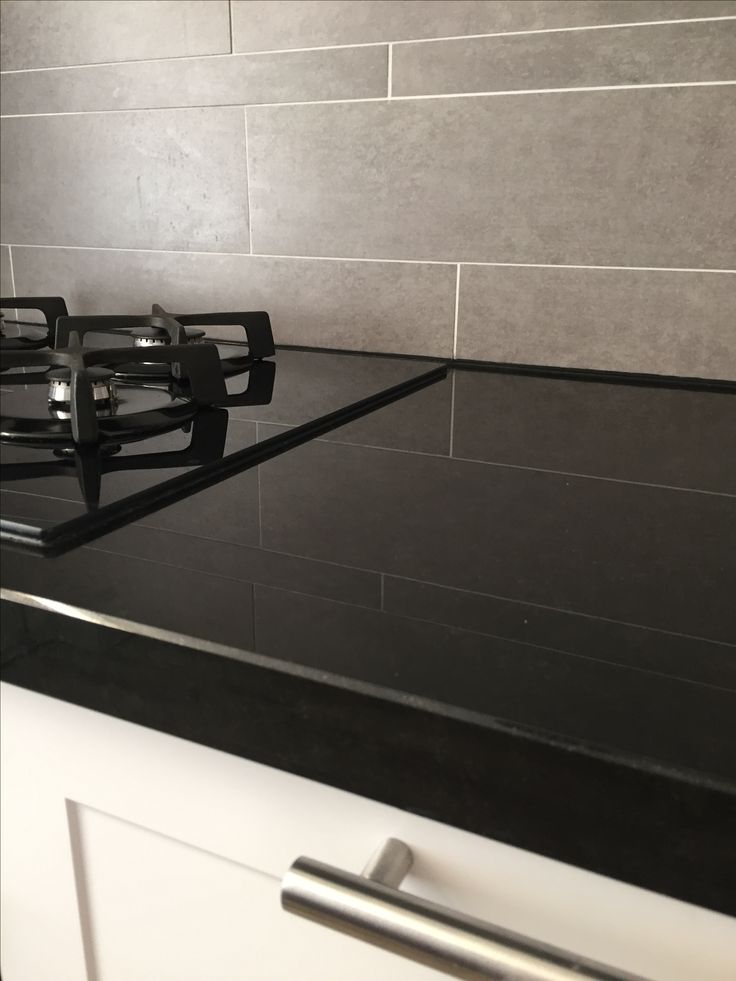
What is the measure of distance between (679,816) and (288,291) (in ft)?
3.09

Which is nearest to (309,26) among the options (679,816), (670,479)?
(670,479)

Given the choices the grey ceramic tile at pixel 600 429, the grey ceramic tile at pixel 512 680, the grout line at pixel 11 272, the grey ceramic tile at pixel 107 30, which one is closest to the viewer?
the grey ceramic tile at pixel 512 680

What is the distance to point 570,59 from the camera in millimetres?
871

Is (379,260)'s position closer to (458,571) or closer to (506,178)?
(506,178)

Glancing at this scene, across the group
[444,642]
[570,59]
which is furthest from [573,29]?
[444,642]

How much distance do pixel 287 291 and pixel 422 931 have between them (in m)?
0.92

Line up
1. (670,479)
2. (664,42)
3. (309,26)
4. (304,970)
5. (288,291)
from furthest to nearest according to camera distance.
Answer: (288,291)
(309,26)
(664,42)
(670,479)
(304,970)

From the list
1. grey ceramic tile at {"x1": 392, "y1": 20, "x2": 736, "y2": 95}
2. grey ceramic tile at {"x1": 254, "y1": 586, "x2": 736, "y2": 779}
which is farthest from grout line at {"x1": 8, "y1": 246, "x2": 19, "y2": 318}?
grey ceramic tile at {"x1": 254, "y1": 586, "x2": 736, "y2": 779}

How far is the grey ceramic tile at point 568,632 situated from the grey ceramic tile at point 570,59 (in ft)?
2.37

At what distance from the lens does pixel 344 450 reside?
623 mm

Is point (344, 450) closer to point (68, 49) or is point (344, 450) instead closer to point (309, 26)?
point (309, 26)

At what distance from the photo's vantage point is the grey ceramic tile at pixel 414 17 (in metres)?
0.83

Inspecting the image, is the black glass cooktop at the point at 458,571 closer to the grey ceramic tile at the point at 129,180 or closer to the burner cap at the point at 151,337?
the burner cap at the point at 151,337

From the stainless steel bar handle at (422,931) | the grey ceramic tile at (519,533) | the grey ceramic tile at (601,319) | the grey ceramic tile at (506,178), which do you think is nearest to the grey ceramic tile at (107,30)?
the grey ceramic tile at (506,178)
